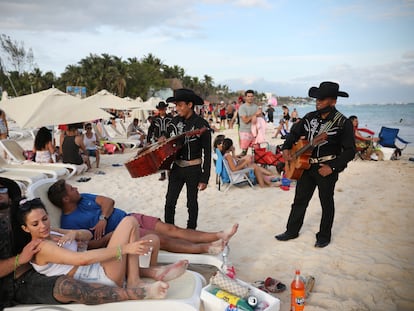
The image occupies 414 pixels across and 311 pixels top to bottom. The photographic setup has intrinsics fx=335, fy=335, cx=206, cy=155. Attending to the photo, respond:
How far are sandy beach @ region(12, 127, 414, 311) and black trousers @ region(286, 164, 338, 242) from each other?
0.66ft

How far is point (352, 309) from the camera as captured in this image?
10.3ft

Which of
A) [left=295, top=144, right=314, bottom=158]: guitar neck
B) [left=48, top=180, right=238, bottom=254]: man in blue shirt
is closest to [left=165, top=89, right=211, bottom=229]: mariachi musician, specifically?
[left=48, top=180, right=238, bottom=254]: man in blue shirt

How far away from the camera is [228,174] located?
7.10 metres

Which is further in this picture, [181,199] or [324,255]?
[181,199]

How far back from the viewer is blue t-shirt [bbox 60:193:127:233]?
344 centimetres

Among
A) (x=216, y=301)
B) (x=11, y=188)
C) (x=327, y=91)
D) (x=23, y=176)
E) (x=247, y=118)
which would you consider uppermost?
(x=327, y=91)

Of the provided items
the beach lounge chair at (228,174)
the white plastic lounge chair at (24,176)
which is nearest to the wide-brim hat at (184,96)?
the beach lounge chair at (228,174)

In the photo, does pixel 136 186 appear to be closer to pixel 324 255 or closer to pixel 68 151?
pixel 68 151

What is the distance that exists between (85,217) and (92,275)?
3.37 feet

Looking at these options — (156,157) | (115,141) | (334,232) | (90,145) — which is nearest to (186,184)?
(156,157)

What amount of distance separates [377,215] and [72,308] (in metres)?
5.13

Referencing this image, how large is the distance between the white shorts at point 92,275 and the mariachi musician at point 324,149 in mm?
2756

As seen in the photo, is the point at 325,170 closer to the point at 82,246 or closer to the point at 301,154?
the point at 301,154

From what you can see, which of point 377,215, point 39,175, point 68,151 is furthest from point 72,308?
point 68,151
